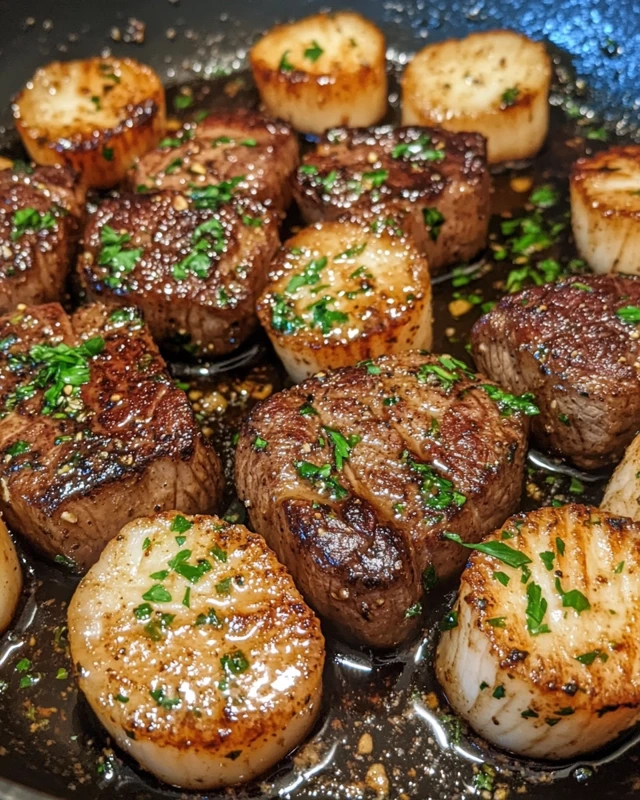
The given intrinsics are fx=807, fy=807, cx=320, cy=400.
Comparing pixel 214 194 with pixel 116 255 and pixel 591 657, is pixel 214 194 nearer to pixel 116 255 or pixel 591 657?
pixel 116 255

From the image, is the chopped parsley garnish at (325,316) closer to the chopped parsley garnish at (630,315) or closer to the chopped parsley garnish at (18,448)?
the chopped parsley garnish at (630,315)

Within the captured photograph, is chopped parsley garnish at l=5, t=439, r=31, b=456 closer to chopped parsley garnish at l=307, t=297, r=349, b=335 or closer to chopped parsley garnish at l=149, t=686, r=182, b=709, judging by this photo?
chopped parsley garnish at l=149, t=686, r=182, b=709

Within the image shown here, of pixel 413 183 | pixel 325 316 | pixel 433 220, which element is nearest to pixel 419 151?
pixel 413 183

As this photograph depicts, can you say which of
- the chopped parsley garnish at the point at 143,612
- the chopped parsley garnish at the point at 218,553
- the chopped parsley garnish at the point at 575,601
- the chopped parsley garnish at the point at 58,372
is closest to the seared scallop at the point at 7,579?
the chopped parsley garnish at the point at 58,372

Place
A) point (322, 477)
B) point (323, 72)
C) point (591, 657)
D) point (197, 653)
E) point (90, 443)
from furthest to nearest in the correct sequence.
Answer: point (323, 72) < point (90, 443) < point (322, 477) < point (197, 653) < point (591, 657)

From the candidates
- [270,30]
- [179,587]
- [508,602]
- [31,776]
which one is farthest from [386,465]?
[270,30]

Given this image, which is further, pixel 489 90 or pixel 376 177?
pixel 489 90

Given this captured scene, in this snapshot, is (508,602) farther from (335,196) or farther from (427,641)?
(335,196)
